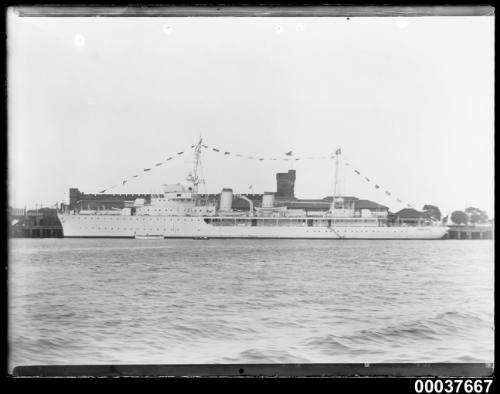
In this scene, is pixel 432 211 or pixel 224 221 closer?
pixel 432 211

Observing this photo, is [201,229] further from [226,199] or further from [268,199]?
[268,199]

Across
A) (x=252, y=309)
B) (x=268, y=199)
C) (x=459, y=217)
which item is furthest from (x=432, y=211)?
(x=252, y=309)

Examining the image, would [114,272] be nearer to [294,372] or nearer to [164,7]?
[294,372]

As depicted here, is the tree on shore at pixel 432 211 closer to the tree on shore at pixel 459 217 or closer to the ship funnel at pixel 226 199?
the tree on shore at pixel 459 217

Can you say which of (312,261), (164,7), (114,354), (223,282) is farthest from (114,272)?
(164,7)

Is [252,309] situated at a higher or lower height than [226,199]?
lower
